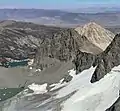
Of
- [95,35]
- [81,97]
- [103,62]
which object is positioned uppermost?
[103,62]

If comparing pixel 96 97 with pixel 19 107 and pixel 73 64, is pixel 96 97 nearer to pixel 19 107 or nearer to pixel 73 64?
Result: pixel 19 107

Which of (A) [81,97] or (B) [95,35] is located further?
(B) [95,35]

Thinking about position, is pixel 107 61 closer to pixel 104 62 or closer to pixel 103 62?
pixel 104 62

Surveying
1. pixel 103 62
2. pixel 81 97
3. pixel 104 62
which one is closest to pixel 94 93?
pixel 81 97

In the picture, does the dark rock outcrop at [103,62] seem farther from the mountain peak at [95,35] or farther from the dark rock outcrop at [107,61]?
the mountain peak at [95,35]

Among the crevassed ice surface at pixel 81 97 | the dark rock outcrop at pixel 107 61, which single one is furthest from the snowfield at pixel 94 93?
the dark rock outcrop at pixel 107 61

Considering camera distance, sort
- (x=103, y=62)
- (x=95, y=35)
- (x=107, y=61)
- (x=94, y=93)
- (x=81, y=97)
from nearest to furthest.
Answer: (x=94, y=93) < (x=81, y=97) < (x=107, y=61) < (x=103, y=62) < (x=95, y=35)

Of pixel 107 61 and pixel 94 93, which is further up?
pixel 107 61

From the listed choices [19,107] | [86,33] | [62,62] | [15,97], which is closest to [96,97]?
[19,107]

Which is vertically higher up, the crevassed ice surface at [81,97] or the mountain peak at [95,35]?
the crevassed ice surface at [81,97]
